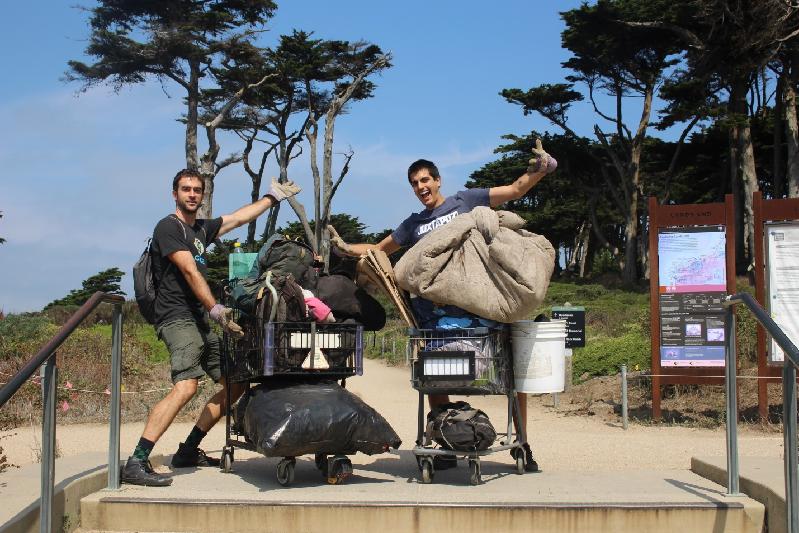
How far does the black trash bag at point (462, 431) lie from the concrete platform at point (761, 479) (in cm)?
142

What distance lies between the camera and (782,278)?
10.4m

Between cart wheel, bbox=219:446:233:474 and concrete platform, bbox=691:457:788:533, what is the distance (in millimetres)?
3061

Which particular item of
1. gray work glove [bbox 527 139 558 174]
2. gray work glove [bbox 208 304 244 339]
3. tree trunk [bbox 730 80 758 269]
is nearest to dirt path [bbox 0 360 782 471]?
gray work glove [bbox 208 304 244 339]

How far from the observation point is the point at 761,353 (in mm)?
10852

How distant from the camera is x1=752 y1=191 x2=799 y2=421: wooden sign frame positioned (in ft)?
34.4

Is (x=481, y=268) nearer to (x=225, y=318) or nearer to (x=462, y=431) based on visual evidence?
(x=462, y=431)

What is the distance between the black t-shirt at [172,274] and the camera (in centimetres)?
589

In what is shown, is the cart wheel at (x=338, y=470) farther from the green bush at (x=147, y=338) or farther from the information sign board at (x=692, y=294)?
the green bush at (x=147, y=338)

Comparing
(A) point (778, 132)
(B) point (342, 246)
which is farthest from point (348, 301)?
(A) point (778, 132)

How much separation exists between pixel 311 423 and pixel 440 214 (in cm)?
173

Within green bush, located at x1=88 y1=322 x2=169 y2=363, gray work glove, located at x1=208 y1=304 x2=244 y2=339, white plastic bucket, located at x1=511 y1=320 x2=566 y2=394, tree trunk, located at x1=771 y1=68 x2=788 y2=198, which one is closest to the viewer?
gray work glove, located at x1=208 y1=304 x2=244 y2=339

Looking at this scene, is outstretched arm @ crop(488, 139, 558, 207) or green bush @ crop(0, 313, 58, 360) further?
green bush @ crop(0, 313, 58, 360)

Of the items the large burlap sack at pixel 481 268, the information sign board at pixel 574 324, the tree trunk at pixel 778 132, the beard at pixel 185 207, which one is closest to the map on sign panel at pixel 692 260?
the information sign board at pixel 574 324

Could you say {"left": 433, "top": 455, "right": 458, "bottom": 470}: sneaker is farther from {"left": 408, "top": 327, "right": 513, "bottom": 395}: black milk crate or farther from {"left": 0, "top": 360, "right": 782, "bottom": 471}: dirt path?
{"left": 0, "top": 360, "right": 782, "bottom": 471}: dirt path
